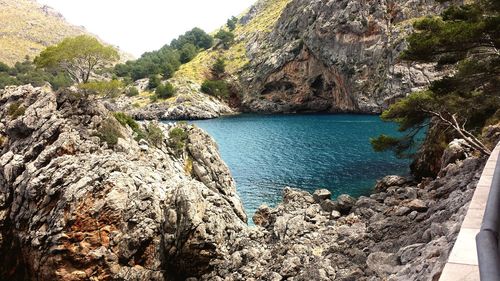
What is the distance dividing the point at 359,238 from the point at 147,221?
1686cm

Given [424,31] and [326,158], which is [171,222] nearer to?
[424,31]

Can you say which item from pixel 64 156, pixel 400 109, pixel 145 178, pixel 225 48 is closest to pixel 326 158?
pixel 400 109

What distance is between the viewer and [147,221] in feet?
95.0

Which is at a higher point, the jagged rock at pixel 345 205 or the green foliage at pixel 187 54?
the green foliage at pixel 187 54

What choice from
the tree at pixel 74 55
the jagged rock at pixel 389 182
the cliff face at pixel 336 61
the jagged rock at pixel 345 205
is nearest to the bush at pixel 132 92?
the cliff face at pixel 336 61

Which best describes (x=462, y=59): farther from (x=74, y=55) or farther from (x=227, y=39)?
(x=227, y=39)

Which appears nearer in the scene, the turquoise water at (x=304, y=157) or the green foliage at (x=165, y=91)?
the turquoise water at (x=304, y=157)

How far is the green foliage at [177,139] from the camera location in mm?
47713

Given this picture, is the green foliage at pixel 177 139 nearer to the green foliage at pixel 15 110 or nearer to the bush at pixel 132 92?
the green foliage at pixel 15 110

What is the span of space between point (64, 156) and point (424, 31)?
→ 1266 inches

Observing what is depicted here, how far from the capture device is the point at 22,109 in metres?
40.0

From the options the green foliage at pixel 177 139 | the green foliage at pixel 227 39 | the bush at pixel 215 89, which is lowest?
the green foliage at pixel 177 139

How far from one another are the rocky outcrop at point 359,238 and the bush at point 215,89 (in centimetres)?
12017

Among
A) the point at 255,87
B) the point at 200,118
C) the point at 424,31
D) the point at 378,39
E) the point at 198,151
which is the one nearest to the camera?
the point at 424,31
